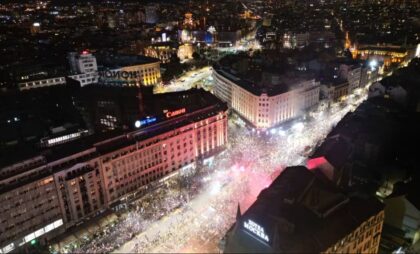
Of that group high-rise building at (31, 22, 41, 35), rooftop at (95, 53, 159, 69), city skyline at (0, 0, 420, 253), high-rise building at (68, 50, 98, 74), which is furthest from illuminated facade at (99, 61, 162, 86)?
high-rise building at (31, 22, 41, 35)

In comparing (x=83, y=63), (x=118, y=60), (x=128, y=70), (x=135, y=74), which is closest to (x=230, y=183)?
(x=135, y=74)

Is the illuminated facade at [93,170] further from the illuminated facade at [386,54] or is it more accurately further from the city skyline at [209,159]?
the illuminated facade at [386,54]

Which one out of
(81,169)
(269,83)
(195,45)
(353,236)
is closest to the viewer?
(353,236)

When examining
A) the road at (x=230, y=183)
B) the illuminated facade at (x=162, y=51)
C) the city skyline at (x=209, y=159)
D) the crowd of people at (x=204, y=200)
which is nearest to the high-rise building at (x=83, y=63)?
the city skyline at (x=209, y=159)

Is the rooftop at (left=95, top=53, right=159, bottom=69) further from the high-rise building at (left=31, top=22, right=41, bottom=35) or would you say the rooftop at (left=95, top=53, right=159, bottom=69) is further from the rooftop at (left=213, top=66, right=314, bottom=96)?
the high-rise building at (left=31, top=22, right=41, bottom=35)

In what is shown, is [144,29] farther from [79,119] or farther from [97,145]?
[97,145]

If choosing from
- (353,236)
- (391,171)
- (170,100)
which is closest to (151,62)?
(170,100)

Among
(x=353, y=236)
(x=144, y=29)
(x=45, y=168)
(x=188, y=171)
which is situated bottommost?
(x=188, y=171)
